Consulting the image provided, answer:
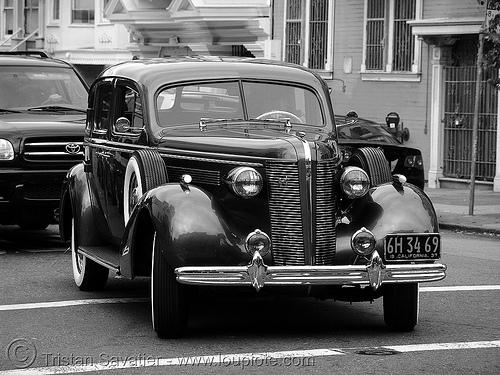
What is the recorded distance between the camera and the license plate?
26.5ft

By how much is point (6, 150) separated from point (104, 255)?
3.84 metres

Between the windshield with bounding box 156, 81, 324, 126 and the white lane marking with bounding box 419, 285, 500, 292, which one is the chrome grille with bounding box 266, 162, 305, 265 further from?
the white lane marking with bounding box 419, 285, 500, 292

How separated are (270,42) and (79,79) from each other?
14.4 meters

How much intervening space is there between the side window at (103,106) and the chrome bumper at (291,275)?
2.94 metres

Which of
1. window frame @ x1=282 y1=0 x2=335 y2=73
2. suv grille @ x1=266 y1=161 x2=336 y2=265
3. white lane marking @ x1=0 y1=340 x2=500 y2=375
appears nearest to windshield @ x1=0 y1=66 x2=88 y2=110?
suv grille @ x1=266 y1=161 x2=336 y2=265

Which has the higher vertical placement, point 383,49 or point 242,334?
point 383,49

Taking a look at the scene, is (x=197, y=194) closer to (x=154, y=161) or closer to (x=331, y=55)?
(x=154, y=161)

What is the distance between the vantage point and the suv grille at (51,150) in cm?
1300

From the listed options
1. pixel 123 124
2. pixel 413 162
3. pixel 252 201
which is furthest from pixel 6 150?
pixel 413 162

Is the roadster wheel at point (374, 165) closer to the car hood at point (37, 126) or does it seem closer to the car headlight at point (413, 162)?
the car hood at point (37, 126)

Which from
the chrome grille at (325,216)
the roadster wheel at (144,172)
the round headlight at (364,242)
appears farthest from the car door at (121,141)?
the round headlight at (364,242)

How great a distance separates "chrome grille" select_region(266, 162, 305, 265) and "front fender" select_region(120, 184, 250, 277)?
263 mm

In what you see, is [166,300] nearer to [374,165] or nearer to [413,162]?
[374,165]

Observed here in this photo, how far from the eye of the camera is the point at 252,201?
320 inches
